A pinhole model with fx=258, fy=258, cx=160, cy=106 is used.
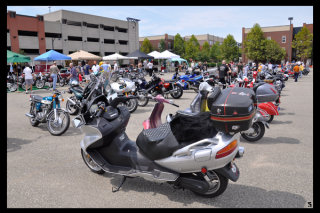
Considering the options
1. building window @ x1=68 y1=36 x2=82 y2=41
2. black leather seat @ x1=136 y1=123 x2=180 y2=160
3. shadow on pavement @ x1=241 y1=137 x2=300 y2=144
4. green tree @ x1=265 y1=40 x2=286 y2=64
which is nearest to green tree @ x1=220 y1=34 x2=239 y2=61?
green tree @ x1=265 y1=40 x2=286 y2=64

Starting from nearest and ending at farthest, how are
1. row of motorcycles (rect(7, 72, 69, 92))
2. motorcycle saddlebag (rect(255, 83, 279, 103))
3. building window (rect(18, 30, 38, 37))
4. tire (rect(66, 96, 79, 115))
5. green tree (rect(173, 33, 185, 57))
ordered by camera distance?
motorcycle saddlebag (rect(255, 83, 279, 103)), tire (rect(66, 96, 79, 115)), row of motorcycles (rect(7, 72, 69, 92)), building window (rect(18, 30, 38, 37)), green tree (rect(173, 33, 185, 57))

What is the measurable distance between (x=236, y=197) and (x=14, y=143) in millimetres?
4836

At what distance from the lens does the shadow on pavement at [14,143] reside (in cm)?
536

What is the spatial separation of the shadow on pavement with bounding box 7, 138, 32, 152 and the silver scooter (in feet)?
8.36

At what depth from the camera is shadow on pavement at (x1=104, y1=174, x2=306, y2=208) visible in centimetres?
307

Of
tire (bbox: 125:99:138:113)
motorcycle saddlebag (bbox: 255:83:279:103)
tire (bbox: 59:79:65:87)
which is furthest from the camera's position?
tire (bbox: 59:79:65:87)

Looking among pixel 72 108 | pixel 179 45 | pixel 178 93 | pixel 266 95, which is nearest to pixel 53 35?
pixel 179 45

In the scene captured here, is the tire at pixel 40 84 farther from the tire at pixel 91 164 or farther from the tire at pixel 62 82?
the tire at pixel 91 164

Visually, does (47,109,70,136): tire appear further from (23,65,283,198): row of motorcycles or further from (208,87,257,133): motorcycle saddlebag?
(208,87,257,133): motorcycle saddlebag

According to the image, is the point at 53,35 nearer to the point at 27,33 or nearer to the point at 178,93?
the point at 27,33

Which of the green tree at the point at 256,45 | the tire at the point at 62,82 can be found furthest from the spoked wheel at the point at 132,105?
the green tree at the point at 256,45

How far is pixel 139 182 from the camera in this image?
372cm
